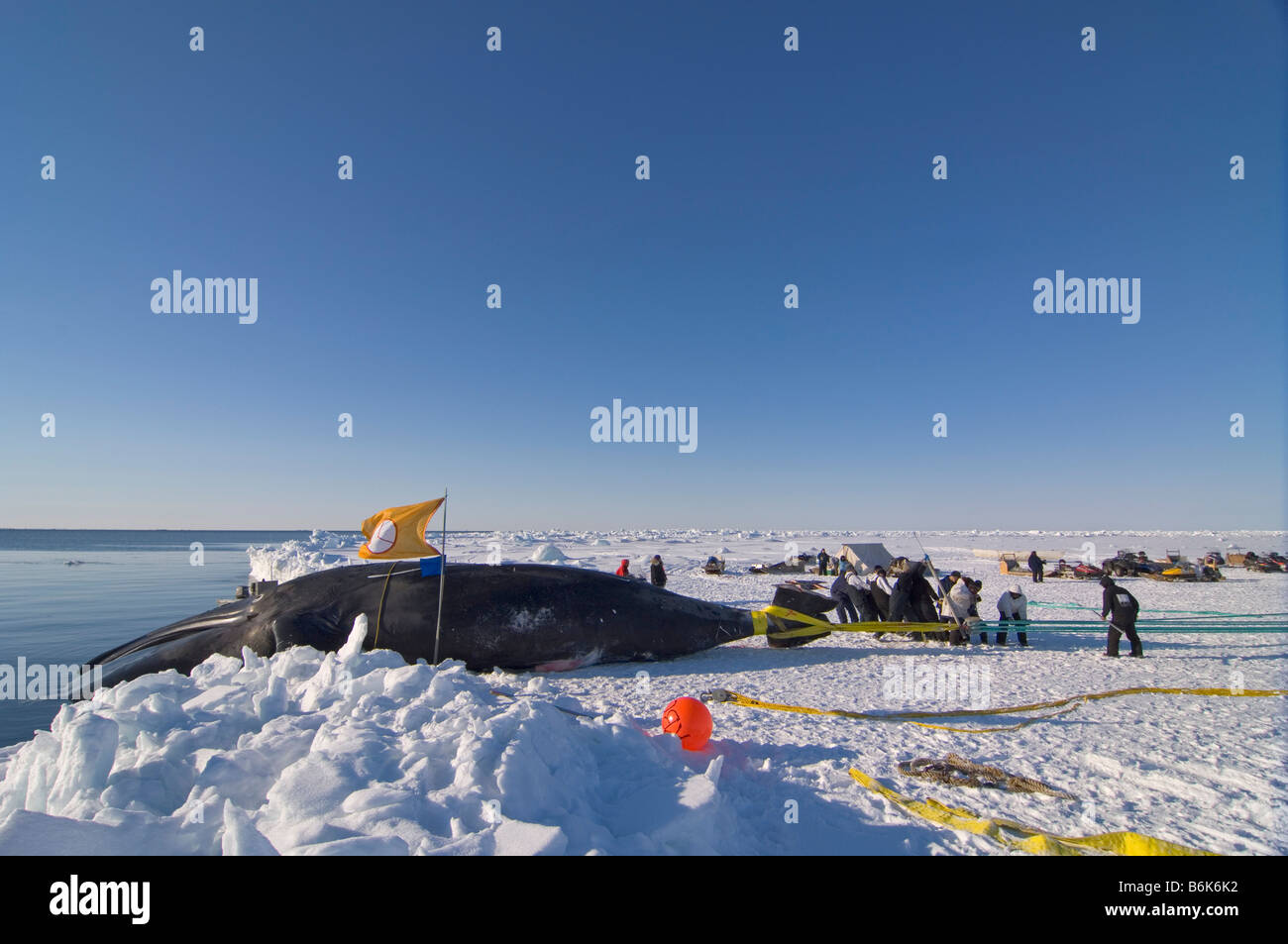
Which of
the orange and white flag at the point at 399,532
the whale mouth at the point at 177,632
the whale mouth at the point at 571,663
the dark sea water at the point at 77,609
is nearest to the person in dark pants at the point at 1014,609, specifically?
the whale mouth at the point at 571,663

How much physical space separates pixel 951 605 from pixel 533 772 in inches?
500

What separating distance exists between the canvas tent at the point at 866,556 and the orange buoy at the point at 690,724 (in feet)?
92.1

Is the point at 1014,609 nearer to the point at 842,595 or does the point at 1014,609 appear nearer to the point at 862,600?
the point at 862,600

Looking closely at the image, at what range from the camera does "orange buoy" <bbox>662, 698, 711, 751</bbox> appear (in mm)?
6066

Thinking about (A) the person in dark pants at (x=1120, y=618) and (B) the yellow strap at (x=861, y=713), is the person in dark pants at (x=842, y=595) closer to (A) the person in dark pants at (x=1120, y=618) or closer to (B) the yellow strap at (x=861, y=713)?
(A) the person in dark pants at (x=1120, y=618)

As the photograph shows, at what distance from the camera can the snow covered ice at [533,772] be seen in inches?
140

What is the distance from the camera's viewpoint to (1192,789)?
213 inches

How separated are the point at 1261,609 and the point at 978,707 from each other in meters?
18.4

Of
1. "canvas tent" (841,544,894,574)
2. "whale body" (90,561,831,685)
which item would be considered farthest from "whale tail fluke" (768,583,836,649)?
"canvas tent" (841,544,894,574)

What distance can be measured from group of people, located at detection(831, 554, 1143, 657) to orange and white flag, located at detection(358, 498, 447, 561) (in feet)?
30.6
